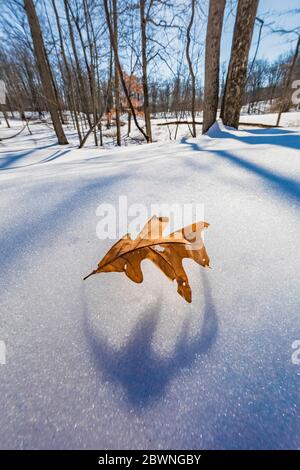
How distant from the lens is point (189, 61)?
5.48 meters

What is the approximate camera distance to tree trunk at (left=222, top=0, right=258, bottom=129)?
295 cm

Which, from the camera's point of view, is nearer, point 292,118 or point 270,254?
point 270,254

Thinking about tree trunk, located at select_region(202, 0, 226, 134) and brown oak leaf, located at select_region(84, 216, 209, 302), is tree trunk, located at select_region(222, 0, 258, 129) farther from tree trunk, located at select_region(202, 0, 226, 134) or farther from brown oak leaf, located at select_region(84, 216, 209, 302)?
brown oak leaf, located at select_region(84, 216, 209, 302)

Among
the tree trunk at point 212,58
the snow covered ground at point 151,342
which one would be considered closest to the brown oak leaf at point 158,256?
the snow covered ground at point 151,342

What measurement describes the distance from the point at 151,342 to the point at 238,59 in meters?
4.25

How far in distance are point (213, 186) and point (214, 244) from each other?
0.41 m

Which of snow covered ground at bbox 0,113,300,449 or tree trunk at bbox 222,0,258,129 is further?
tree trunk at bbox 222,0,258,129

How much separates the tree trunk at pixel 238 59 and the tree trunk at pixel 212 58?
206 millimetres

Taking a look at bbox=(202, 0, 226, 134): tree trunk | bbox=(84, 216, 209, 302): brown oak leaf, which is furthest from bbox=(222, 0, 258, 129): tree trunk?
bbox=(84, 216, 209, 302): brown oak leaf

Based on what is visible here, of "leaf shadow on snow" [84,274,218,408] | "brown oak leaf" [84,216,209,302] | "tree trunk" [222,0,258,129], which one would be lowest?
"leaf shadow on snow" [84,274,218,408]

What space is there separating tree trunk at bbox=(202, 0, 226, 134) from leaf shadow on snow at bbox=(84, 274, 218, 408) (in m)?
4.09

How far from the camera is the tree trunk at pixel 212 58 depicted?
10.0ft
